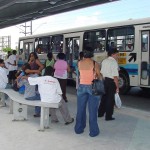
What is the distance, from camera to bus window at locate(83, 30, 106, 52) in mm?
14599

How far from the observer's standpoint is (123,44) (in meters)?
13.6

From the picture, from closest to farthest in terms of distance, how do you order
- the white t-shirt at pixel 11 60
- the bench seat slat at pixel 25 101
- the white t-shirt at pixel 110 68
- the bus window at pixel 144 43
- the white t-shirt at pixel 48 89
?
the bench seat slat at pixel 25 101, the white t-shirt at pixel 48 89, the white t-shirt at pixel 110 68, the bus window at pixel 144 43, the white t-shirt at pixel 11 60

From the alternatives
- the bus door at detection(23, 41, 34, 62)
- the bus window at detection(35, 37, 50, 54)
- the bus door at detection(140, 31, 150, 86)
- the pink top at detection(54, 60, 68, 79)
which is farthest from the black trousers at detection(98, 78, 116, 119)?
the bus door at detection(23, 41, 34, 62)

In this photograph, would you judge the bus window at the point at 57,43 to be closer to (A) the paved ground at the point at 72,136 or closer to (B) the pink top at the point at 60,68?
(B) the pink top at the point at 60,68

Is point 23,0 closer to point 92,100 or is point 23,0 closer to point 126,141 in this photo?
point 92,100

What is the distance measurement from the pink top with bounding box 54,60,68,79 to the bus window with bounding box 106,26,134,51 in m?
3.54

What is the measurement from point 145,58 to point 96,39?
293 cm

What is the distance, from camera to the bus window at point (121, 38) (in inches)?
525

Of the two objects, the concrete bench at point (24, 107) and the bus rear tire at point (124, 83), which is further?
the bus rear tire at point (124, 83)

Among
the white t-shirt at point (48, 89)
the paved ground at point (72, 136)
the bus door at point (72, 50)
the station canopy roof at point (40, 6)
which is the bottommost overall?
the paved ground at point (72, 136)

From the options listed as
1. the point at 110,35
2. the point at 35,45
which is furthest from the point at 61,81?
the point at 35,45

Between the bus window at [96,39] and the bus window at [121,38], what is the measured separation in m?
0.36

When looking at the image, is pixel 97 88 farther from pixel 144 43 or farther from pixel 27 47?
pixel 27 47

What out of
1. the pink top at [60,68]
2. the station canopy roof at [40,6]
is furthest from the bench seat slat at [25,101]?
the station canopy roof at [40,6]
